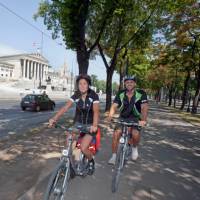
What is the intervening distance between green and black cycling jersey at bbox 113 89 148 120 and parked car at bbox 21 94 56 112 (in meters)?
23.3

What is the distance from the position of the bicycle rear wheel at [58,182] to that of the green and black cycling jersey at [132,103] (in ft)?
7.50

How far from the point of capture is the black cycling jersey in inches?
202

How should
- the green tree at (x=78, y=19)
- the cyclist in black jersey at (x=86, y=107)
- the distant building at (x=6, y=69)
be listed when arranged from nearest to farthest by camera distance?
the cyclist in black jersey at (x=86, y=107) < the green tree at (x=78, y=19) < the distant building at (x=6, y=69)

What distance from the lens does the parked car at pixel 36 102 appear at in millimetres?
28844

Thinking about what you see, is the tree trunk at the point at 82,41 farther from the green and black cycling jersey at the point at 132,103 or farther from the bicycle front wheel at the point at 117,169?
the bicycle front wheel at the point at 117,169

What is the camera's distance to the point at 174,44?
34.1m

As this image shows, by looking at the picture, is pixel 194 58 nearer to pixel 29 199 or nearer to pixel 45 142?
pixel 45 142

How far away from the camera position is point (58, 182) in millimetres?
4195

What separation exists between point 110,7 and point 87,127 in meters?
11.1

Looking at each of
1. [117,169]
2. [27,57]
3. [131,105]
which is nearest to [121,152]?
[117,169]

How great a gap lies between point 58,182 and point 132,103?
2.59 meters

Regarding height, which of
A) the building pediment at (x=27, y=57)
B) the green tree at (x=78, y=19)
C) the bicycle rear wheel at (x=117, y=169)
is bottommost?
the bicycle rear wheel at (x=117, y=169)

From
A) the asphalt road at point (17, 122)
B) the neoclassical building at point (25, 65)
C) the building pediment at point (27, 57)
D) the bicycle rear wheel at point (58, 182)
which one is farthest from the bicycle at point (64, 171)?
the building pediment at point (27, 57)

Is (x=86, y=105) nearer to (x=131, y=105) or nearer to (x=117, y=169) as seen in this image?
(x=117, y=169)
